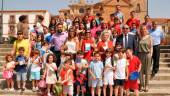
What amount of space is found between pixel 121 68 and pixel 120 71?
0.28 feet

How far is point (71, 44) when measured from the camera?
1281cm

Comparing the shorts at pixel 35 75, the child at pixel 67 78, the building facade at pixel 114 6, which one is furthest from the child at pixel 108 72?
the building facade at pixel 114 6

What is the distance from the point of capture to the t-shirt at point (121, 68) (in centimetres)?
1239

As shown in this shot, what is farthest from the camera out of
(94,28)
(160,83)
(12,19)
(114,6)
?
(12,19)

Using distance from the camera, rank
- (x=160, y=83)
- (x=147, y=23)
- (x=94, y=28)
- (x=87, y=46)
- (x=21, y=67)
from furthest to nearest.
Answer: (x=94, y=28)
(x=147, y=23)
(x=160, y=83)
(x=21, y=67)
(x=87, y=46)

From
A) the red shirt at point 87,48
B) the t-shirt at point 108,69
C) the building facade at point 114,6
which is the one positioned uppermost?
the building facade at point 114,6

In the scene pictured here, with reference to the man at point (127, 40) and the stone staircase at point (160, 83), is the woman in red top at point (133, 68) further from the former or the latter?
the man at point (127, 40)

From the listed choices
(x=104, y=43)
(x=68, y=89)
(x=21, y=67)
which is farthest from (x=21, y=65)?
(x=104, y=43)

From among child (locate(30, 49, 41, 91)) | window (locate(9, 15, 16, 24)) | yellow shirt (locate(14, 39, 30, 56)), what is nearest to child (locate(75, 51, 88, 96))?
child (locate(30, 49, 41, 91))

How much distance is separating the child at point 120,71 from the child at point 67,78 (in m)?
1.17

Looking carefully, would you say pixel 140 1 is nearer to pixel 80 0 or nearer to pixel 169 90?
pixel 80 0

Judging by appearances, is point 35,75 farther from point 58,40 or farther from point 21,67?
point 58,40

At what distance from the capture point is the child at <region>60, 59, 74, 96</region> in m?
12.2

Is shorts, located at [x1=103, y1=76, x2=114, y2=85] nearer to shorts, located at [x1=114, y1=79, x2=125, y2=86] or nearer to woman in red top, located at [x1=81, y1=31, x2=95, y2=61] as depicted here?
shorts, located at [x1=114, y1=79, x2=125, y2=86]
